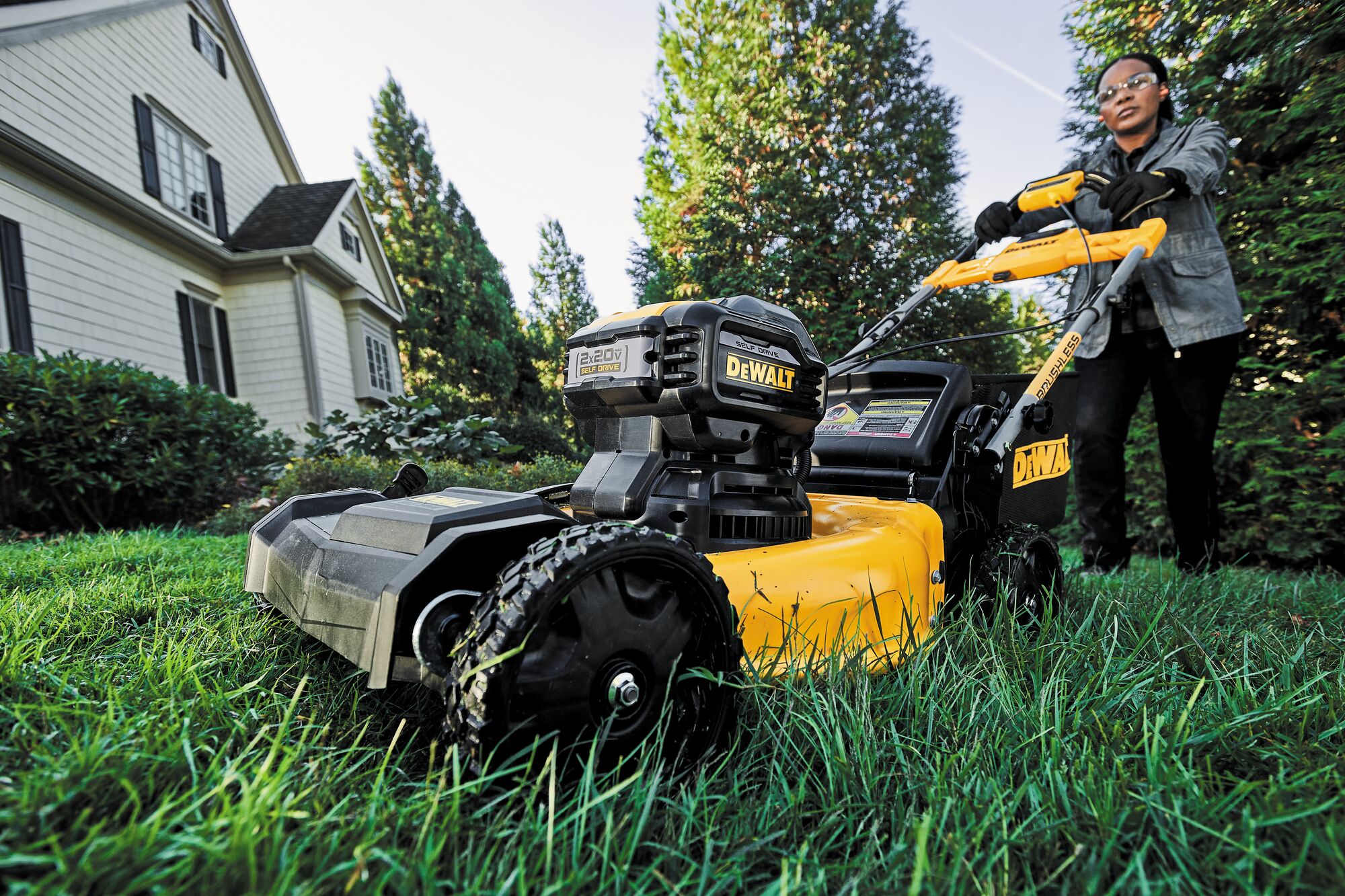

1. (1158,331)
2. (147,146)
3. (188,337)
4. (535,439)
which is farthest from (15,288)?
(1158,331)

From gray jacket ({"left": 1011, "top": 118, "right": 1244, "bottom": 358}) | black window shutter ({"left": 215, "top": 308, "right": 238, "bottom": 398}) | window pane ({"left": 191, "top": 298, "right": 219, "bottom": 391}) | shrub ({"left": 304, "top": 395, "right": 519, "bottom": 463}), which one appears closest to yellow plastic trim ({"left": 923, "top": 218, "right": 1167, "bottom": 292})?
gray jacket ({"left": 1011, "top": 118, "right": 1244, "bottom": 358})

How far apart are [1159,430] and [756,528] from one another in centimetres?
233

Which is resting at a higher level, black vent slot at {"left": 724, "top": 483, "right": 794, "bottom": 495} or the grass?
black vent slot at {"left": 724, "top": 483, "right": 794, "bottom": 495}

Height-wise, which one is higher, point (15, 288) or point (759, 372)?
point (15, 288)

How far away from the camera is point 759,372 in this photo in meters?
1.64

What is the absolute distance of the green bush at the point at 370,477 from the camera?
5.22 m

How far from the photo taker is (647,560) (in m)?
1.10

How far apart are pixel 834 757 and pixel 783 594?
384mm

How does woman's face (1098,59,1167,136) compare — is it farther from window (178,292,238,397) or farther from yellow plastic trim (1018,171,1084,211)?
window (178,292,238,397)

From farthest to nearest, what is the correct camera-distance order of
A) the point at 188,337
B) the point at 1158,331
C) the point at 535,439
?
the point at 535,439 → the point at 188,337 → the point at 1158,331

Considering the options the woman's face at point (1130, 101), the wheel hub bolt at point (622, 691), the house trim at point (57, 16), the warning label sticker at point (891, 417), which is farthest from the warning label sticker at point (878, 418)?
the house trim at point (57, 16)

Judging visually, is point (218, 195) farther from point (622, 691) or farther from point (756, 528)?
point (622, 691)

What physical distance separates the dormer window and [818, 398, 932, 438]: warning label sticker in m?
11.6

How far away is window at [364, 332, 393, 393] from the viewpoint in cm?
1262
